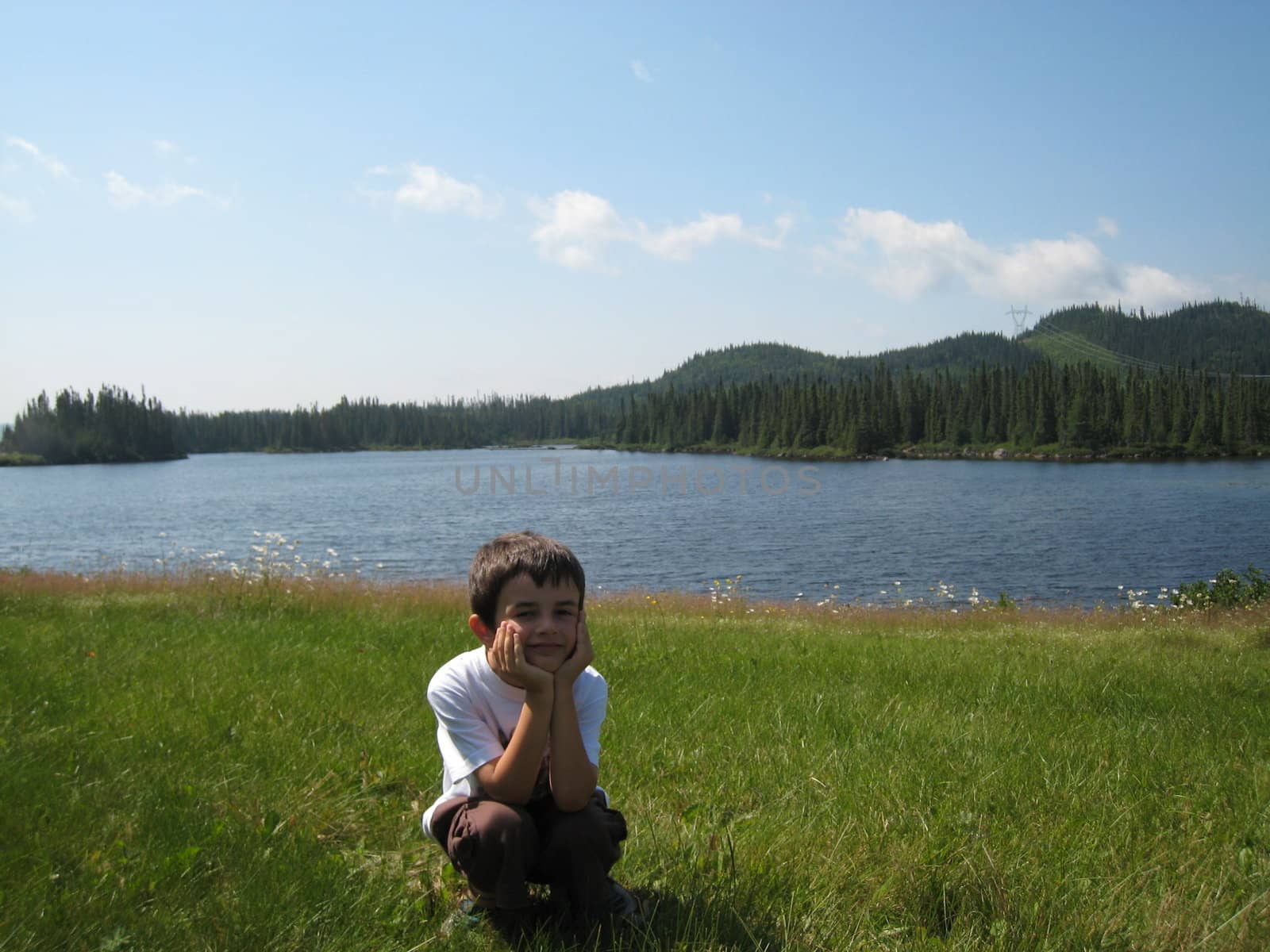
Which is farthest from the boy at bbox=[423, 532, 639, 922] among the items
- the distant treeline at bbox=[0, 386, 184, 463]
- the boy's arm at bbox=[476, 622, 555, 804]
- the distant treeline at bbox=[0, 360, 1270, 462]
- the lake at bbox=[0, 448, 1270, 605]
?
the distant treeline at bbox=[0, 386, 184, 463]

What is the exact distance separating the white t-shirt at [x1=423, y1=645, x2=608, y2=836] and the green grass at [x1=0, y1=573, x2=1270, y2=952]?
1.78 ft

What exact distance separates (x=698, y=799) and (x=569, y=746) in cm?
192

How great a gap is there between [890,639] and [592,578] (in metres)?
17.6

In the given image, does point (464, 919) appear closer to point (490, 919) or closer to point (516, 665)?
point (490, 919)

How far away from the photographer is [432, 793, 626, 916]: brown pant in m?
2.87


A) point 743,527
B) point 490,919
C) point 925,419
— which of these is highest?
point 925,419

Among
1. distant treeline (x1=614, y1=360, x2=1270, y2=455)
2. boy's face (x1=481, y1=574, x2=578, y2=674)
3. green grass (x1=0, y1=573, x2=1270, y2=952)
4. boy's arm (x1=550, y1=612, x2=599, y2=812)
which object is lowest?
green grass (x1=0, y1=573, x2=1270, y2=952)

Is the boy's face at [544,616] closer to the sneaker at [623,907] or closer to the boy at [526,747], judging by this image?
the boy at [526,747]

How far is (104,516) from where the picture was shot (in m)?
53.1

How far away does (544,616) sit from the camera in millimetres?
2963

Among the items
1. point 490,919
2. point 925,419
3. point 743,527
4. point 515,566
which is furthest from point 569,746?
point 925,419

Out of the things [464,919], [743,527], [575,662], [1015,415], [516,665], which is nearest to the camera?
[516,665]

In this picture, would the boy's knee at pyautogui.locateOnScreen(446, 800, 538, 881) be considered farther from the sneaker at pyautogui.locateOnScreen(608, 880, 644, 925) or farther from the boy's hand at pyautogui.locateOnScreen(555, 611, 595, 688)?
the boy's hand at pyautogui.locateOnScreen(555, 611, 595, 688)

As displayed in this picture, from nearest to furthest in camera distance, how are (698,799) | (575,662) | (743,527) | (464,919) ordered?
(575,662) < (464,919) < (698,799) < (743,527)
